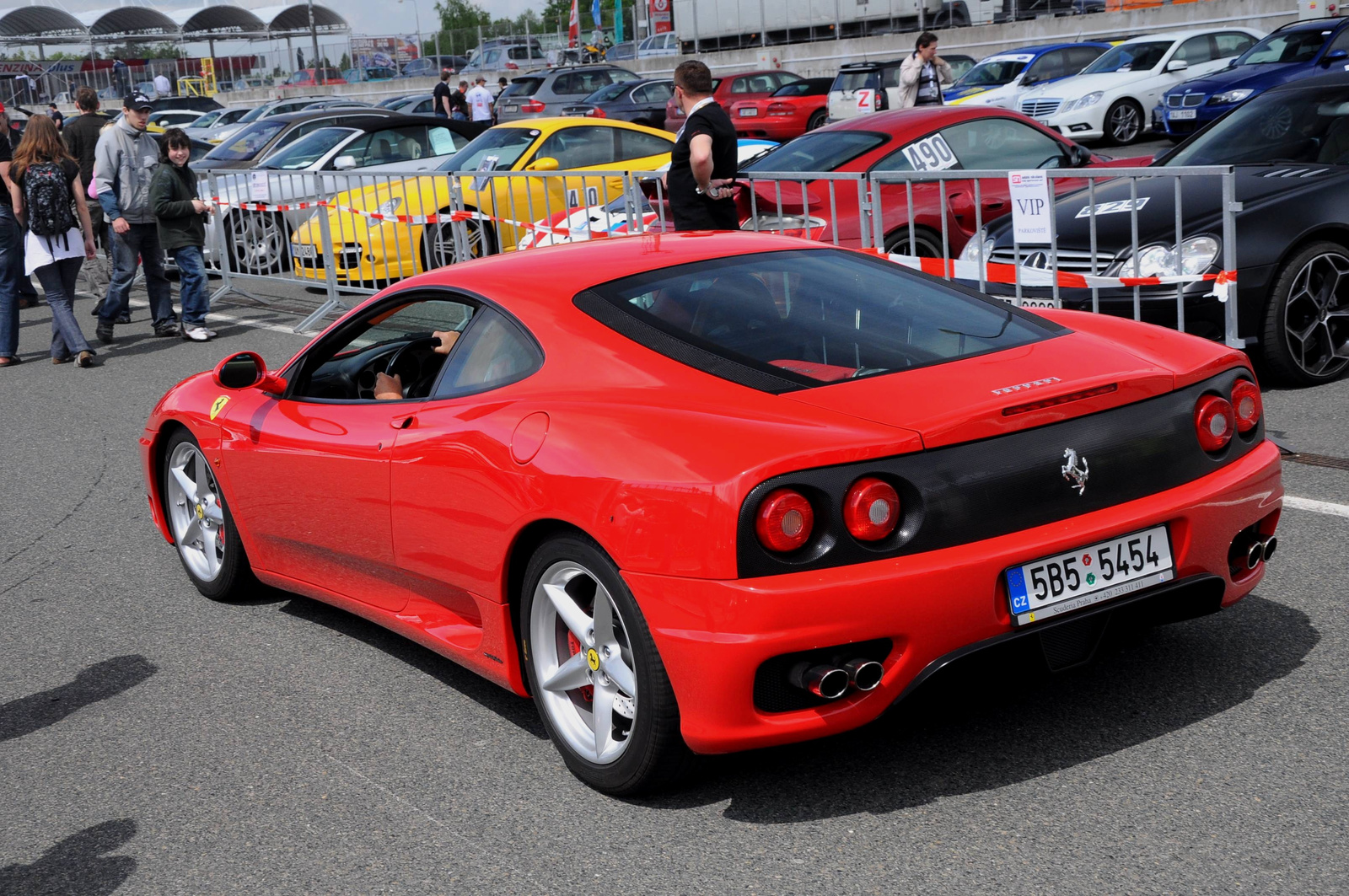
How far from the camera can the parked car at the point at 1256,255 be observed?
6.79 metres

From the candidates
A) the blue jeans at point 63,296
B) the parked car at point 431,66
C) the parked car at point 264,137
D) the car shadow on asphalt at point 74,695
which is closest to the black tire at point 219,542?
the car shadow on asphalt at point 74,695

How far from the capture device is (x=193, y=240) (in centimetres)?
1141

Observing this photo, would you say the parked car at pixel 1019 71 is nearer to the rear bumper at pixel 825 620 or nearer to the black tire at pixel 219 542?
the black tire at pixel 219 542

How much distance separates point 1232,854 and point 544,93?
33758 mm

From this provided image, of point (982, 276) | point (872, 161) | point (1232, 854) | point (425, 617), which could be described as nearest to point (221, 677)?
point (425, 617)

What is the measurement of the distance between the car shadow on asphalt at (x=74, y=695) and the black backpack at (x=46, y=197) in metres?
7.02

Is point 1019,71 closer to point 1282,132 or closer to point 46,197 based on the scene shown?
point 1282,132

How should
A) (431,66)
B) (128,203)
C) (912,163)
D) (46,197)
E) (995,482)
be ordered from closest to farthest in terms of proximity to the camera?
(995,482) → (912,163) → (46,197) → (128,203) → (431,66)

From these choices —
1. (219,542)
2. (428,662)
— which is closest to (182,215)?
(219,542)

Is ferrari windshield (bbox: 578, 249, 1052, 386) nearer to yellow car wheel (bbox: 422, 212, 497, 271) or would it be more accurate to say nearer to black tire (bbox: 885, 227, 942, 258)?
black tire (bbox: 885, 227, 942, 258)

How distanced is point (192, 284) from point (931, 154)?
613 cm

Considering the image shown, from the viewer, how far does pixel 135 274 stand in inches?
479

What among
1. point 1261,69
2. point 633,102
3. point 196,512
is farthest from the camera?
point 633,102

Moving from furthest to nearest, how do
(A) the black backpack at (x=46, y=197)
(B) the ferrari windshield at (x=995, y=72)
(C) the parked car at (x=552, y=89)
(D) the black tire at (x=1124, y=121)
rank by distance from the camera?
1. (C) the parked car at (x=552, y=89)
2. (B) the ferrari windshield at (x=995, y=72)
3. (D) the black tire at (x=1124, y=121)
4. (A) the black backpack at (x=46, y=197)
